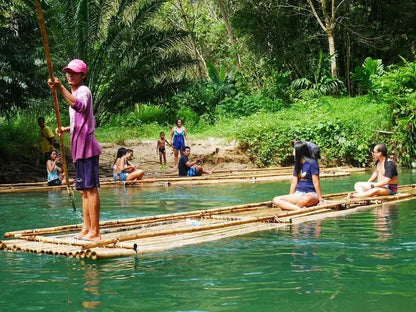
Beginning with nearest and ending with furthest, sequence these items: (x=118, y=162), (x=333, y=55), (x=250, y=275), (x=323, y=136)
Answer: (x=250, y=275) < (x=118, y=162) < (x=323, y=136) < (x=333, y=55)

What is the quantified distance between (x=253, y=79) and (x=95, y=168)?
25.3 metres

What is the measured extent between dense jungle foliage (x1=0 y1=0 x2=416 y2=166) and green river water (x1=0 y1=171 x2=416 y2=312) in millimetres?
10075

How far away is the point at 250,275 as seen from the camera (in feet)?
19.5

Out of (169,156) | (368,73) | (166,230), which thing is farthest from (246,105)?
(166,230)

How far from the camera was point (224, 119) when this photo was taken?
2422 centimetres

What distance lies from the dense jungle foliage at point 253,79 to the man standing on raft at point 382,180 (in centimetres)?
825

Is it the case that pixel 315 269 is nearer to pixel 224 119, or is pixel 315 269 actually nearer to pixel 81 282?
pixel 81 282

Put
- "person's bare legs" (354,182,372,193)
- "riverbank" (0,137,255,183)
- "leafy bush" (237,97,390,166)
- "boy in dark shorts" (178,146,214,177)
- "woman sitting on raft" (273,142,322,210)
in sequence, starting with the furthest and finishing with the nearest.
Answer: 1. "leafy bush" (237,97,390,166)
2. "riverbank" (0,137,255,183)
3. "boy in dark shorts" (178,146,214,177)
4. "person's bare legs" (354,182,372,193)
5. "woman sitting on raft" (273,142,322,210)

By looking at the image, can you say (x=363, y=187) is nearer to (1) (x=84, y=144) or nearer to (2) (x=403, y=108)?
(1) (x=84, y=144)

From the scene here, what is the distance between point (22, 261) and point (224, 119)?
58.2 ft

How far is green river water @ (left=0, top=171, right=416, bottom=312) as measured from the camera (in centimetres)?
507

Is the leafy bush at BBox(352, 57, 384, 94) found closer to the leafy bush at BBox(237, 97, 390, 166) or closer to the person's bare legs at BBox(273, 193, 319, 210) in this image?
the leafy bush at BBox(237, 97, 390, 166)

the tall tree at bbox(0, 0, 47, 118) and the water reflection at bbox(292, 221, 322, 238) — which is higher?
the tall tree at bbox(0, 0, 47, 118)

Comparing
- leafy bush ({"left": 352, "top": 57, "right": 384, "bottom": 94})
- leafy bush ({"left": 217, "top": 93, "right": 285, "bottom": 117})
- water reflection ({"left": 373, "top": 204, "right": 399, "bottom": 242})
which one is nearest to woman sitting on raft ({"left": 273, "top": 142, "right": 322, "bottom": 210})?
water reflection ({"left": 373, "top": 204, "right": 399, "bottom": 242})
